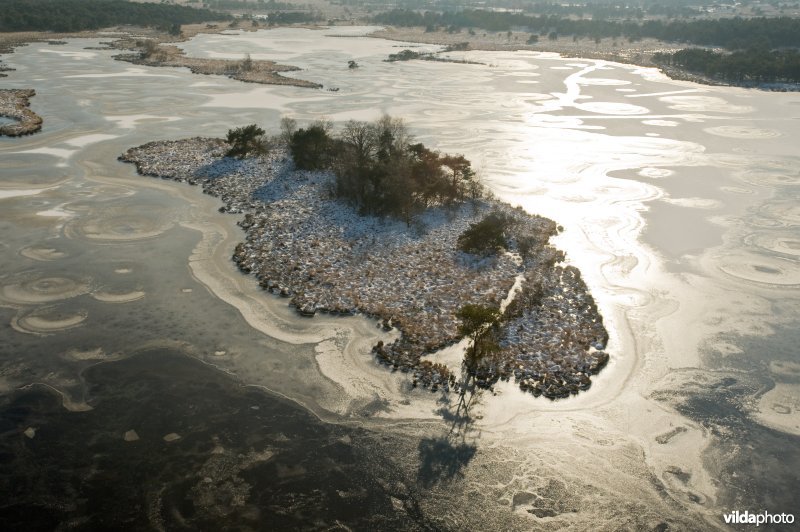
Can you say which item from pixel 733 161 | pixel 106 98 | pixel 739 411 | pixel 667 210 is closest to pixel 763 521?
pixel 739 411

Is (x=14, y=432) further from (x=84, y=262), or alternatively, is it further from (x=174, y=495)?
(x=84, y=262)

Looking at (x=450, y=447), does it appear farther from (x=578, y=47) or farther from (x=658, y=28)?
(x=658, y=28)

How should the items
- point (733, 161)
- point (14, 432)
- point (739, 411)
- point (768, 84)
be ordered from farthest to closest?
point (768, 84), point (733, 161), point (739, 411), point (14, 432)

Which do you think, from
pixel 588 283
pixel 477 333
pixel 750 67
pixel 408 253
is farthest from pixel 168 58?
pixel 477 333

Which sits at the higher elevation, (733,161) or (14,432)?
(733,161)

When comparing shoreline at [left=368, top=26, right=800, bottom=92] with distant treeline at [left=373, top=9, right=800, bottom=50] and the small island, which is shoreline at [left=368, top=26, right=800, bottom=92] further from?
the small island

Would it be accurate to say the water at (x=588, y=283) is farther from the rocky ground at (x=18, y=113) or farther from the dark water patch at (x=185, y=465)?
the rocky ground at (x=18, y=113)

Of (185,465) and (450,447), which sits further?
(450,447)
